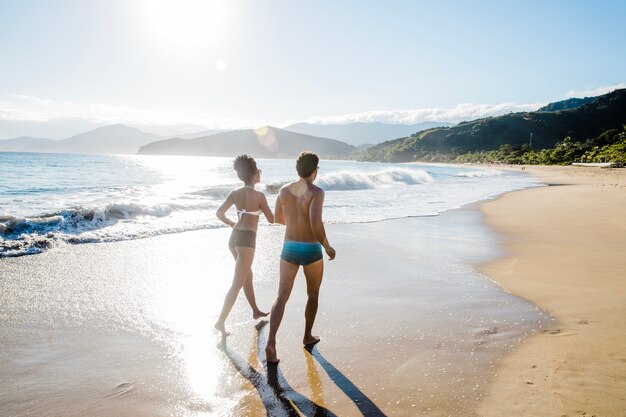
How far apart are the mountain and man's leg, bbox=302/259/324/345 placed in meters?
162

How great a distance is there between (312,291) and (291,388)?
39.2 inches

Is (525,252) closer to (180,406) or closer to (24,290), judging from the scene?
(180,406)

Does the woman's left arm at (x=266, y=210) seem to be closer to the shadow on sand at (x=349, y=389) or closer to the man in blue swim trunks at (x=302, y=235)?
the man in blue swim trunks at (x=302, y=235)

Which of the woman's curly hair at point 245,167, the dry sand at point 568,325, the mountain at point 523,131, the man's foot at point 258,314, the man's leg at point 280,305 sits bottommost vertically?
the dry sand at point 568,325

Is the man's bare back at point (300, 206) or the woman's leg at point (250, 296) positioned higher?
the man's bare back at point (300, 206)

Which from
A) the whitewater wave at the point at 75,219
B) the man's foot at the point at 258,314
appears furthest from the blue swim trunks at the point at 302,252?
the whitewater wave at the point at 75,219

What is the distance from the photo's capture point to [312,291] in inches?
154

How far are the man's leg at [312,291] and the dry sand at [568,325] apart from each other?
172cm

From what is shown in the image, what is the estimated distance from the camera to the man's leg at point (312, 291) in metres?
3.83

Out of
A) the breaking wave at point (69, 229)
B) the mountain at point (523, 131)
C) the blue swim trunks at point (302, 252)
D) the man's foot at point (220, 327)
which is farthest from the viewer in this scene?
the mountain at point (523, 131)

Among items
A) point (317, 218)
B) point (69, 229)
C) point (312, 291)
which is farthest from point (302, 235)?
point (69, 229)

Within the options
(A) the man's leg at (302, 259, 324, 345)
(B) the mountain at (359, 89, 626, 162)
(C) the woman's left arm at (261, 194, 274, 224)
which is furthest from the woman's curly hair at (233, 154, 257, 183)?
(B) the mountain at (359, 89, 626, 162)

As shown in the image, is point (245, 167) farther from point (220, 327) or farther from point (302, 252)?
point (220, 327)

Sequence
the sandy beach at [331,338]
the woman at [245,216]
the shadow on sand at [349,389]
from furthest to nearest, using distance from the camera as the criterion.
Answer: the woman at [245,216] → the sandy beach at [331,338] → the shadow on sand at [349,389]
